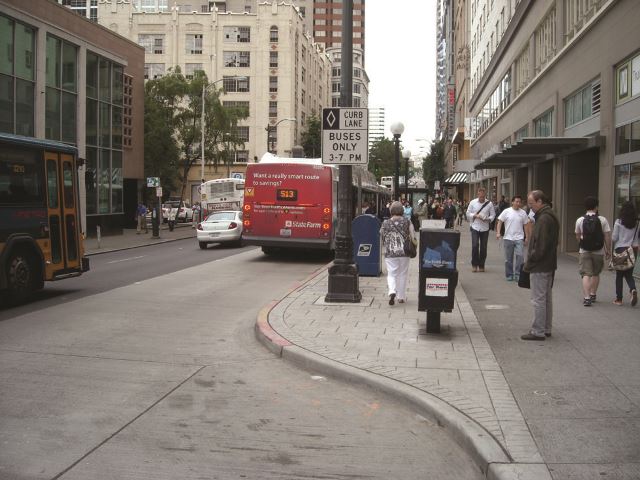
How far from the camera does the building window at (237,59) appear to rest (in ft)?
248

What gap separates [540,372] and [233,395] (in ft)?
10.2

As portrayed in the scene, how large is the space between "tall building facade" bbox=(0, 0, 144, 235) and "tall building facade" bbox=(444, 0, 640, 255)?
15.8 m

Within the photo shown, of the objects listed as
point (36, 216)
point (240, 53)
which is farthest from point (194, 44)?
point (36, 216)

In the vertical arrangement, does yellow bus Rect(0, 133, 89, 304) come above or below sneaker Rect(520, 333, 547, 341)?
above

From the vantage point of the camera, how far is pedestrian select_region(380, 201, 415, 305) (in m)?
10.9

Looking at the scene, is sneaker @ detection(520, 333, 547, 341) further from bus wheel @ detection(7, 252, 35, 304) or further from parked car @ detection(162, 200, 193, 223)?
parked car @ detection(162, 200, 193, 223)

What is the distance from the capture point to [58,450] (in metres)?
4.74

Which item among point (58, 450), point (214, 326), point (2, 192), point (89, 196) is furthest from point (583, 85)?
point (89, 196)

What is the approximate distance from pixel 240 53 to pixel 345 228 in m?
68.4

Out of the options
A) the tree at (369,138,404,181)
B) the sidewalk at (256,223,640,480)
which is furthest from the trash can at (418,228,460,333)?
the tree at (369,138,404,181)

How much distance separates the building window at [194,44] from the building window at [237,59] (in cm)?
311

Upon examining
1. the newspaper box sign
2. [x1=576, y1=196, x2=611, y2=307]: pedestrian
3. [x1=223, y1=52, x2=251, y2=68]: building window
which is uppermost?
[x1=223, y1=52, x2=251, y2=68]: building window

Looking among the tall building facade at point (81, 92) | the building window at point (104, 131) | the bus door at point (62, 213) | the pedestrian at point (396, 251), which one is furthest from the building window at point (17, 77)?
the pedestrian at point (396, 251)

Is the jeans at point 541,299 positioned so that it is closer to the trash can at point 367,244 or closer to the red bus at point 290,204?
the trash can at point 367,244
